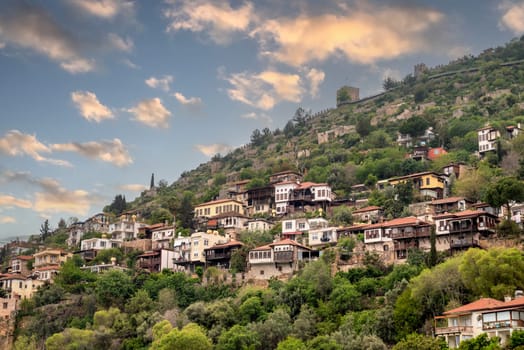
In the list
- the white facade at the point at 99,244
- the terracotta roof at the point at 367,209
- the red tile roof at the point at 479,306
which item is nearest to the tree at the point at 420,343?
the red tile roof at the point at 479,306

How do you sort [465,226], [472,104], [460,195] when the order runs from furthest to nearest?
[472,104] < [460,195] < [465,226]

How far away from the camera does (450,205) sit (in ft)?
251

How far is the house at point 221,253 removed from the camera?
79.2 metres

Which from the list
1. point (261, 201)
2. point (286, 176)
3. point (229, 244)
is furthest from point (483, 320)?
point (286, 176)

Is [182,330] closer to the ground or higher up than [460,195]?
closer to the ground

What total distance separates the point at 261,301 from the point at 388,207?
21785 millimetres

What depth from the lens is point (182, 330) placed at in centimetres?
5984

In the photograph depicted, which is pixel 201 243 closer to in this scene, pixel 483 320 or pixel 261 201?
pixel 261 201

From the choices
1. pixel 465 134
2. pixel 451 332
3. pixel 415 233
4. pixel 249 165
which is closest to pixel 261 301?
pixel 415 233

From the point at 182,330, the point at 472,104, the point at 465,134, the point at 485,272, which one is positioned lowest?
the point at 182,330

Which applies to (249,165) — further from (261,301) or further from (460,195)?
(261,301)

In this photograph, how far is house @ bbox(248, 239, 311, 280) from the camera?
241 ft

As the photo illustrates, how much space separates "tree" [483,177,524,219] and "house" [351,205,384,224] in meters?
15.7

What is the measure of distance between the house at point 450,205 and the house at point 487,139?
17325mm
